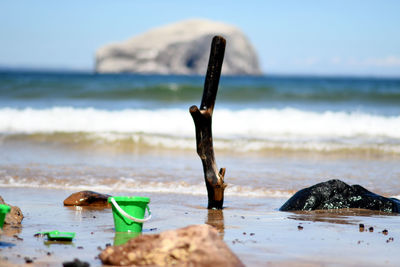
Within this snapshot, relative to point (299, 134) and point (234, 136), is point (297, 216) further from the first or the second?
point (299, 134)

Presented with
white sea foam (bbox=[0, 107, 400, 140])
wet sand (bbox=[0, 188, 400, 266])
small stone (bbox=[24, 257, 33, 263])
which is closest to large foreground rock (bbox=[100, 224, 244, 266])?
wet sand (bbox=[0, 188, 400, 266])

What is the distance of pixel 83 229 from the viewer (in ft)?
19.4

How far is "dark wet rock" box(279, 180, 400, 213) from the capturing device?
7.30 meters

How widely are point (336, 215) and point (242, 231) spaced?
5.36 feet

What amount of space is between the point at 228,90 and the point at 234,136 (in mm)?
16054

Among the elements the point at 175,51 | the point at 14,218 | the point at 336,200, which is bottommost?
the point at 14,218

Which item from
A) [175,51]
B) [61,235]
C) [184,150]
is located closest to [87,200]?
[61,235]

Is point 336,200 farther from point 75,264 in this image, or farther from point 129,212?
point 75,264

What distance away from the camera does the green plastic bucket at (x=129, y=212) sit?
5.54m

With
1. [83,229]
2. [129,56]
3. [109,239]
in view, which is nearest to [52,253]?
[109,239]

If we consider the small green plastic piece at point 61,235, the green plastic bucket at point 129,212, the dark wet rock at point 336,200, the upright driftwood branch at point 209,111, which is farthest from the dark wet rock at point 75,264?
the dark wet rock at point 336,200

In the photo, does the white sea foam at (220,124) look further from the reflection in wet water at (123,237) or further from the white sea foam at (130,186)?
the reflection in wet water at (123,237)

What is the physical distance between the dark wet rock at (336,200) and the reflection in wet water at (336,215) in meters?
0.11

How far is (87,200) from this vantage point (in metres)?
7.40
